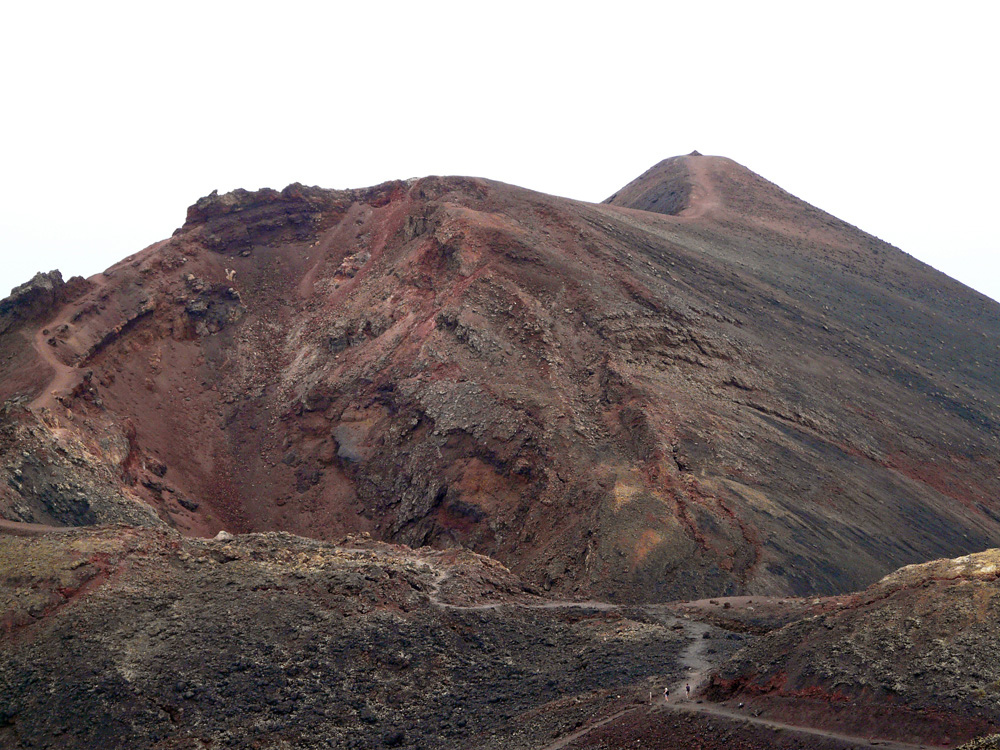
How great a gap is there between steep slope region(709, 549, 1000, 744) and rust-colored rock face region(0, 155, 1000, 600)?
296 inches

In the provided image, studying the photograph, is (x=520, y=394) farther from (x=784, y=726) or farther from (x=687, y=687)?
(x=784, y=726)

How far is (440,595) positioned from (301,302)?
78.9 ft

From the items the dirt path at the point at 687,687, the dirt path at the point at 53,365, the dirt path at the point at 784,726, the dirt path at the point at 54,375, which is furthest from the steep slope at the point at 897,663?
the dirt path at the point at 53,365

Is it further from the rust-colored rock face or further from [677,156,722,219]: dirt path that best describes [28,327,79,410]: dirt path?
[677,156,722,219]: dirt path

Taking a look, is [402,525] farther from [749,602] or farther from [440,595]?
[749,602]

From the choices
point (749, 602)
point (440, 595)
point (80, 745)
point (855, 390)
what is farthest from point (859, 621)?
point (855, 390)

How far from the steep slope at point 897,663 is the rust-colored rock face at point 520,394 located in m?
7.52

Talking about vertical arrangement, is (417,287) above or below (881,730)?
above

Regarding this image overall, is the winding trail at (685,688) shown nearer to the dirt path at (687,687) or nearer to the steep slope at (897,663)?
the dirt path at (687,687)

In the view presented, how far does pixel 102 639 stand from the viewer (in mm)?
18266

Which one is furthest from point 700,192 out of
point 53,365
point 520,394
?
point 53,365

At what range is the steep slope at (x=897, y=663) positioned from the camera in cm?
1334

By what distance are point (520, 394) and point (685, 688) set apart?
15.6 meters

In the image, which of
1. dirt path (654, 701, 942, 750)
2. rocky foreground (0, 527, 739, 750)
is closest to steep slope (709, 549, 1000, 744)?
dirt path (654, 701, 942, 750)
